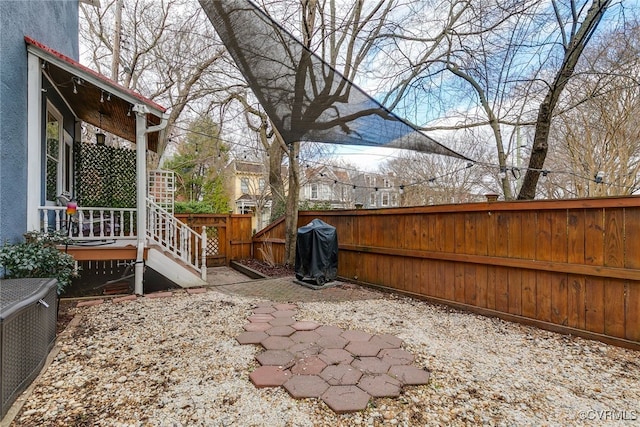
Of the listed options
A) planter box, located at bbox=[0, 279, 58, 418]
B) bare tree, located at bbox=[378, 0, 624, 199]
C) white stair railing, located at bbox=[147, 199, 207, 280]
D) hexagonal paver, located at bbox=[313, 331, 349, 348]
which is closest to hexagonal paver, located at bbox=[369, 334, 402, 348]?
hexagonal paver, located at bbox=[313, 331, 349, 348]

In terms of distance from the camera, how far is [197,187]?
15.8 meters

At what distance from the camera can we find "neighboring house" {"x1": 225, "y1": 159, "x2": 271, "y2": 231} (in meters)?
15.0

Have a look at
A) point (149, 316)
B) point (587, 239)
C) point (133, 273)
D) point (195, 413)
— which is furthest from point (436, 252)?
point (133, 273)

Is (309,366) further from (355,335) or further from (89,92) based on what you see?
(89,92)

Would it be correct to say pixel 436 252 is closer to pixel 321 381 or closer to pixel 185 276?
pixel 321 381

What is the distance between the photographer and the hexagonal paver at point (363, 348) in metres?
2.50

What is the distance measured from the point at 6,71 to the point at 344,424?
182 inches

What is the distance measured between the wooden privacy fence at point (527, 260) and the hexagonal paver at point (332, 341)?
73.6 inches

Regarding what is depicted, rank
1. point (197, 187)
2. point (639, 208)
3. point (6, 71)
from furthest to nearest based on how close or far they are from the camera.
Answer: point (197, 187) < point (6, 71) < point (639, 208)

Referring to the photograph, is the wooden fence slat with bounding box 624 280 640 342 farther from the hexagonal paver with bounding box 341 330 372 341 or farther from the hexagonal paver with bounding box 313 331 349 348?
the hexagonal paver with bounding box 313 331 349 348

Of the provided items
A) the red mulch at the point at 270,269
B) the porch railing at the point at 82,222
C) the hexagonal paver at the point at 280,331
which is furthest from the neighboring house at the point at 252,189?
the hexagonal paver at the point at 280,331

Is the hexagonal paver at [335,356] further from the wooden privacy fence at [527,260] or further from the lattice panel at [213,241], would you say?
the lattice panel at [213,241]

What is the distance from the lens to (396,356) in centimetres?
246

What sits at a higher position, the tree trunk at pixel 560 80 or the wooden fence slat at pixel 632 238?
the tree trunk at pixel 560 80
